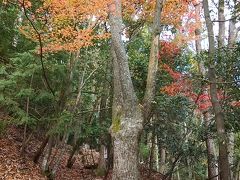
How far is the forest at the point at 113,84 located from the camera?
24.0 feet

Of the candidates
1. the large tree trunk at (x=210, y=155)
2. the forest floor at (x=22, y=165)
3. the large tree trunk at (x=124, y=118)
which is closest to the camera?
the large tree trunk at (x=124, y=118)

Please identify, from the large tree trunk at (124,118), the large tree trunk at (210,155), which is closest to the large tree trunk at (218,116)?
the large tree trunk at (124,118)

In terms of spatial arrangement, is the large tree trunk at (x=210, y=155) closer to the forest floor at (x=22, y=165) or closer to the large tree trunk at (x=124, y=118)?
the forest floor at (x=22, y=165)

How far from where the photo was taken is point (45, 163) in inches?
434

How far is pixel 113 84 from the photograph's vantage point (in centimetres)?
940

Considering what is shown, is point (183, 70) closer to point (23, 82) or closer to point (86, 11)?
point (86, 11)

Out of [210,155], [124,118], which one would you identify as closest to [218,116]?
[124,118]

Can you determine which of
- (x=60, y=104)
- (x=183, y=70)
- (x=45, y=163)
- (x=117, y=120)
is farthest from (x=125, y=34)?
(x=117, y=120)

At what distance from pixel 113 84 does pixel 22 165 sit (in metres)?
4.15

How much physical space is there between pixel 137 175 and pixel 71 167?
7.89 meters

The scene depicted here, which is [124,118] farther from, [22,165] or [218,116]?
[22,165]

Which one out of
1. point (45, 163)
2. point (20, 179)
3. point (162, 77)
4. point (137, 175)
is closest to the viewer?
point (137, 175)

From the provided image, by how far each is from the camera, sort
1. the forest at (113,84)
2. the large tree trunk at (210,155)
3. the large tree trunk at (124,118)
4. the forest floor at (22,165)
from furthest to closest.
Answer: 1. the large tree trunk at (210,155)
2. the forest floor at (22,165)
3. the forest at (113,84)
4. the large tree trunk at (124,118)

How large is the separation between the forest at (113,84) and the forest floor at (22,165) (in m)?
0.04
